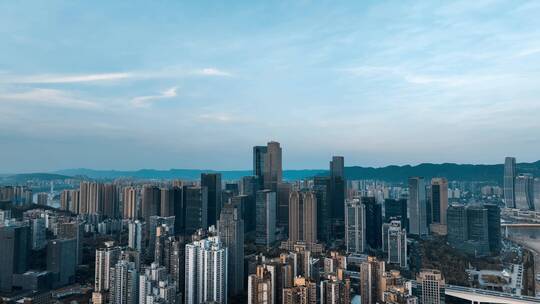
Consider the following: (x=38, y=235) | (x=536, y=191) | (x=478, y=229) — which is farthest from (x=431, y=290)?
(x=536, y=191)

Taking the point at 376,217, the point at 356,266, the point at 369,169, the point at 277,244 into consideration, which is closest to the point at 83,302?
the point at 356,266

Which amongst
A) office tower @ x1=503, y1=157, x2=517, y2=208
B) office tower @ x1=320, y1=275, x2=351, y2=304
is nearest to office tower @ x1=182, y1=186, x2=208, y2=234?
office tower @ x1=320, y1=275, x2=351, y2=304

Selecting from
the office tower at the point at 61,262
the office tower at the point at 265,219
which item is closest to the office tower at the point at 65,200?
the office tower at the point at 265,219

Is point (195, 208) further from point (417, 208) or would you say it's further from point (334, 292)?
point (334, 292)

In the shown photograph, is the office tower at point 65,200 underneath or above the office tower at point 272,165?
underneath

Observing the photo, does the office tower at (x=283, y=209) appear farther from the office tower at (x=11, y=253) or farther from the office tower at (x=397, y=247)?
the office tower at (x=11, y=253)

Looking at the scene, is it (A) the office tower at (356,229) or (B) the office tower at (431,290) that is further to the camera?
(A) the office tower at (356,229)
